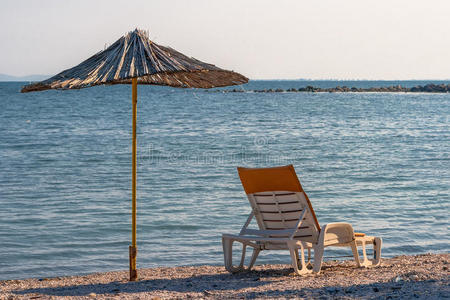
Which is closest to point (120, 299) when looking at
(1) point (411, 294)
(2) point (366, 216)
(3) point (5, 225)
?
(1) point (411, 294)

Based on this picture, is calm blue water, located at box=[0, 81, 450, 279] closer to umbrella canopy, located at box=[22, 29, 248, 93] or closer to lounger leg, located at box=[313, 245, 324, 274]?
lounger leg, located at box=[313, 245, 324, 274]

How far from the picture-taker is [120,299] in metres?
4.77

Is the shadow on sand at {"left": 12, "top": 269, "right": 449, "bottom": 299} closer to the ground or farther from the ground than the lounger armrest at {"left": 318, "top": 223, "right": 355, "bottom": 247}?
closer to the ground

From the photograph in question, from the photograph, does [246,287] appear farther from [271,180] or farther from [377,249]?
[377,249]

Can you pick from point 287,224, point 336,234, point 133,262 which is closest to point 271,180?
point 287,224

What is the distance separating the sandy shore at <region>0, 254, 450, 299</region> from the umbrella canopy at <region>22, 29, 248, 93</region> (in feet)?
5.56

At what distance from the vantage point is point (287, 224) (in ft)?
19.1

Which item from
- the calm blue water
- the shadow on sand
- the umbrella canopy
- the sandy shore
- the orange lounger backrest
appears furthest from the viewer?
the calm blue water

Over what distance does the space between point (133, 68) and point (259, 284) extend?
79.9 inches

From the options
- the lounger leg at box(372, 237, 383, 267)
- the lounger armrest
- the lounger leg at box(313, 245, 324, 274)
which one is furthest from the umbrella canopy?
the lounger leg at box(372, 237, 383, 267)

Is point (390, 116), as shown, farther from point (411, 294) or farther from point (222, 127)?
point (411, 294)

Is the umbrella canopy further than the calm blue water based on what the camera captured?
No

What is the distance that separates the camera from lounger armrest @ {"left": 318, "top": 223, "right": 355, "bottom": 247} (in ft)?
18.2

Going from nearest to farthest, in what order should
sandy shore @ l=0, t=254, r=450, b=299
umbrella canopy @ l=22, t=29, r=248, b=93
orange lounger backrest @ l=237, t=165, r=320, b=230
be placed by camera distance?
sandy shore @ l=0, t=254, r=450, b=299 → umbrella canopy @ l=22, t=29, r=248, b=93 → orange lounger backrest @ l=237, t=165, r=320, b=230
